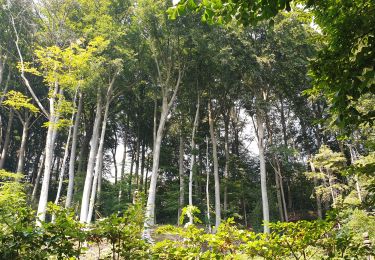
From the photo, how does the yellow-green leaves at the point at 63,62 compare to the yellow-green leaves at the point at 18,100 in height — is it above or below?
above

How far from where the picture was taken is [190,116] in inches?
838

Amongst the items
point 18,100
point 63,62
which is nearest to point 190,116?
point 63,62

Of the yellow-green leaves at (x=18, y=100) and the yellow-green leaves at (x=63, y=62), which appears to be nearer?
the yellow-green leaves at (x=63, y=62)

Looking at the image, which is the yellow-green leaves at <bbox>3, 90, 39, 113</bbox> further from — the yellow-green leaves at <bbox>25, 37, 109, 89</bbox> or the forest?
the yellow-green leaves at <bbox>25, 37, 109, 89</bbox>

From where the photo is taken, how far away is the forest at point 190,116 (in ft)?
7.69

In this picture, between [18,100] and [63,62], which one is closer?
[18,100]

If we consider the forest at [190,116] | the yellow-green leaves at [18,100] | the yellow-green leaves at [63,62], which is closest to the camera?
the forest at [190,116]

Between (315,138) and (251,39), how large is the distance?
12.9 metres

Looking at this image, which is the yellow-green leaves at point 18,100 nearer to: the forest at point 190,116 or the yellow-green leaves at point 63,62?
the forest at point 190,116

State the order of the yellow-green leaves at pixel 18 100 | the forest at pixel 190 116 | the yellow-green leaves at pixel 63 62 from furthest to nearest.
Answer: the yellow-green leaves at pixel 18 100 → the yellow-green leaves at pixel 63 62 → the forest at pixel 190 116

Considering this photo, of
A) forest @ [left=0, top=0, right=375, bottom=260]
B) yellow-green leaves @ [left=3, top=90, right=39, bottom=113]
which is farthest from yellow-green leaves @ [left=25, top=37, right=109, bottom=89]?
yellow-green leaves @ [left=3, top=90, right=39, bottom=113]

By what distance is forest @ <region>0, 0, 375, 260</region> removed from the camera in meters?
Answer: 2.34

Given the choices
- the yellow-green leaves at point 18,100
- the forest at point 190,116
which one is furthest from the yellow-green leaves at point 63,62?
the yellow-green leaves at point 18,100

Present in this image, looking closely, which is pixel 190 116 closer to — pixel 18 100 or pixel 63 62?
pixel 63 62
